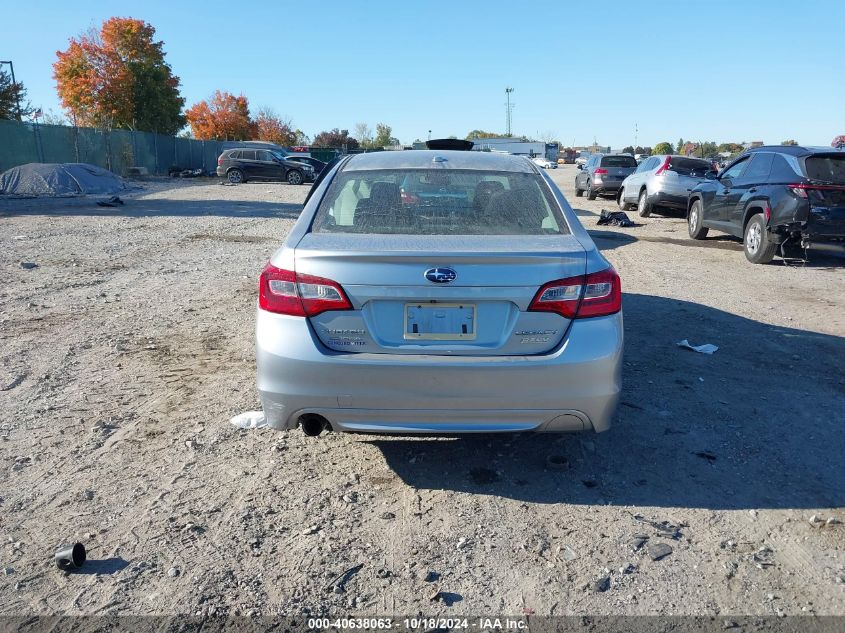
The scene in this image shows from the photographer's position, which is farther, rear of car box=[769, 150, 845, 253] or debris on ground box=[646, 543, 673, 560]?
rear of car box=[769, 150, 845, 253]

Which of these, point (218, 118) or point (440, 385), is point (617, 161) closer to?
point (440, 385)

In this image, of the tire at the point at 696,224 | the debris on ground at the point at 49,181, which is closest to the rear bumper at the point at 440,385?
the tire at the point at 696,224

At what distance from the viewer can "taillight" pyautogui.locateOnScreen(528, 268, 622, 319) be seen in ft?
10.8

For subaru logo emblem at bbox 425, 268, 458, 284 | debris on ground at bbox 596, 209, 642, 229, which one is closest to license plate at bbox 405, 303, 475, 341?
subaru logo emblem at bbox 425, 268, 458, 284

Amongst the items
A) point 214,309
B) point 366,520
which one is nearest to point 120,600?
point 366,520

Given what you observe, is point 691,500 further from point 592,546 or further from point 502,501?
point 502,501

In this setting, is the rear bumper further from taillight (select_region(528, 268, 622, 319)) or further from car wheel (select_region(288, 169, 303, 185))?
car wheel (select_region(288, 169, 303, 185))

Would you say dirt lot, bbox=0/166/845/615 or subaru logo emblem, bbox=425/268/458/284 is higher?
subaru logo emblem, bbox=425/268/458/284

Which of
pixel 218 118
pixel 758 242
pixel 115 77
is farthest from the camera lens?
pixel 218 118

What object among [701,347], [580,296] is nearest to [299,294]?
[580,296]

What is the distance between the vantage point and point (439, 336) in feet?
10.7

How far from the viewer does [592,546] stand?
3119 millimetres

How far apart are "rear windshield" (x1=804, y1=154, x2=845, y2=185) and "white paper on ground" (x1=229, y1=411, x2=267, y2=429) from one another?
923cm

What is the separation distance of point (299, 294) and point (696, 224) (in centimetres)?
1229
